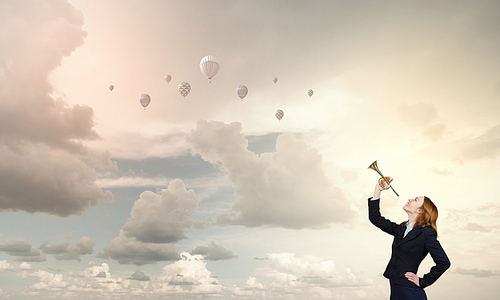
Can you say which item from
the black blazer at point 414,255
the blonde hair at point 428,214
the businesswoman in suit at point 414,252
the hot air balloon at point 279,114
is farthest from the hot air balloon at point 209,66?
the blonde hair at point 428,214

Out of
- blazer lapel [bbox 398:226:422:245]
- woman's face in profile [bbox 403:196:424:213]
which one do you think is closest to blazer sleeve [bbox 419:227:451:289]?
blazer lapel [bbox 398:226:422:245]

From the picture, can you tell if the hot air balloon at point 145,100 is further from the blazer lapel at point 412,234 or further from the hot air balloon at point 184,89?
the blazer lapel at point 412,234

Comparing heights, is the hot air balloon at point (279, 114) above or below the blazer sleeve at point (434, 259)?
above

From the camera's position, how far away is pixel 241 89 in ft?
209

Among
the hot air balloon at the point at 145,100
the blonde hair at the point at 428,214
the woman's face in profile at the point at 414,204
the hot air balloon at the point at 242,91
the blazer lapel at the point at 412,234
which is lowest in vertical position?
the blazer lapel at the point at 412,234

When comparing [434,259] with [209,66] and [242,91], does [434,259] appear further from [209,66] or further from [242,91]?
[242,91]

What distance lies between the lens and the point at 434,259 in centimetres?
1054

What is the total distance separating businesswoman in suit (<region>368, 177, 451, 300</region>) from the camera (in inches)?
410

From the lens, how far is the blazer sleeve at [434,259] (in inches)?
400

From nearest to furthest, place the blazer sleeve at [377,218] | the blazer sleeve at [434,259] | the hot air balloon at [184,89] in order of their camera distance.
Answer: the blazer sleeve at [434,259] → the blazer sleeve at [377,218] → the hot air balloon at [184,89]

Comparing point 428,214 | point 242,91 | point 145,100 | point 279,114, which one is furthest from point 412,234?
point 279,114

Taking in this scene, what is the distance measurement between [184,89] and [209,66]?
758cm

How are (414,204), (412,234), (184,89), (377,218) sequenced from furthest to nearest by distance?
(184,89) → (377,218) → (414,204) → (412,234)

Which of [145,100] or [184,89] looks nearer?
[184,89]
